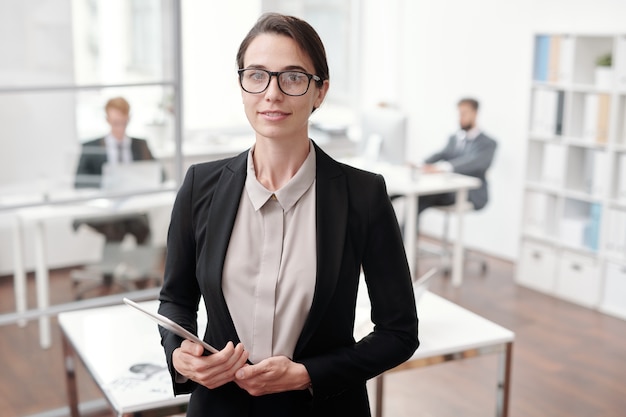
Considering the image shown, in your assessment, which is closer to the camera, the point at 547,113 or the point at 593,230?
the point at 593,230

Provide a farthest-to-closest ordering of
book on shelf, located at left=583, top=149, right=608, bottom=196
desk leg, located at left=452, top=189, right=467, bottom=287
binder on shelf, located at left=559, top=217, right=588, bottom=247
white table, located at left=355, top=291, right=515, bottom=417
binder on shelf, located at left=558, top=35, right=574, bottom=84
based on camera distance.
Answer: desk leg, located at left=452, top=189, right=467, bottom=287 → binder on shelf, located at left=559, top=217, right=588, bottom=247 → binder on shelf, located at left=558, top=35, right=574, bottom=84 → book on shelf, located at left=583, top=149, right=608, bottom=196 → white table, located at left=355, top=291, right=515, bottom=417

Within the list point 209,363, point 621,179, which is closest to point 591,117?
point 621,179

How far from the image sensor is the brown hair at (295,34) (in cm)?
145

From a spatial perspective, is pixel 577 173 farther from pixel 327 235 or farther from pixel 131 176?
pixel 327 235

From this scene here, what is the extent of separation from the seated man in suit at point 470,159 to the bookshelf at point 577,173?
0.34 m

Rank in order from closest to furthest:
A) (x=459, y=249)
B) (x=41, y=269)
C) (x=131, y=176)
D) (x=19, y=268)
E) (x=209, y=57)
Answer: (x=131, y=176)
(x=19, y=268)
(x=41, y=269)
(x=459, y=249)
(x=209, y=57)

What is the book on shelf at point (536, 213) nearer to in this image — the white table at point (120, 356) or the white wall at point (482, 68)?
the white wall at point (482, 68)

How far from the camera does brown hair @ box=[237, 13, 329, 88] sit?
4.76ft

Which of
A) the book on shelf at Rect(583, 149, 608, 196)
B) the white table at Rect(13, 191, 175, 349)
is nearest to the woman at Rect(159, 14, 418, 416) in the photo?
the white table at Rect(13, 191, 175, 349)

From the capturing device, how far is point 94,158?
4008 millimetres

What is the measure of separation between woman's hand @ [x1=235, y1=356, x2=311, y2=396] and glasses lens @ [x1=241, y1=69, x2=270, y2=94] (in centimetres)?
47

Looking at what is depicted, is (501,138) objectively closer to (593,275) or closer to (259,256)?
(593,275)

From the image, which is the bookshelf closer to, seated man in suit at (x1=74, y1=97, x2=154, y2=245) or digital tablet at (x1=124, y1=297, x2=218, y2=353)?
seated man in suit at (x1=74, y1=97, x2=154, y2=245)

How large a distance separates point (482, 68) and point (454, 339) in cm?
442
